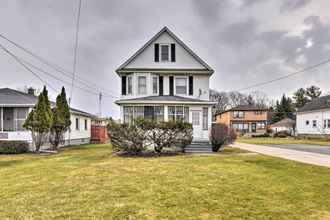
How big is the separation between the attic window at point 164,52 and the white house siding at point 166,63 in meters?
0.33

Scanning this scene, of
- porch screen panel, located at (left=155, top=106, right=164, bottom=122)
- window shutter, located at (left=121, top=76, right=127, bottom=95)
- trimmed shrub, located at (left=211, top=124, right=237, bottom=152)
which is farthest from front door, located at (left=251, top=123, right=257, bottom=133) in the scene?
window shutter, located at (left=121, top=76, right=127, bottom=95)

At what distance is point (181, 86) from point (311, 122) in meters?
29.3

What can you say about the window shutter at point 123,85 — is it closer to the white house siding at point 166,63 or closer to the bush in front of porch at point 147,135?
the white house siding at point 166,63

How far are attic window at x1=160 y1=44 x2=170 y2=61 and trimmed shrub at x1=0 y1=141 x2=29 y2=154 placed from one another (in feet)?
39.2

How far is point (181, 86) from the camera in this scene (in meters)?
20.2

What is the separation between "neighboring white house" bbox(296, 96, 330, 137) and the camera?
35500mm

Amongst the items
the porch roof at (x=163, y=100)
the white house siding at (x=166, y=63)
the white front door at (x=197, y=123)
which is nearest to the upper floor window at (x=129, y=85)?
the white house siding at (x=166, y=63)

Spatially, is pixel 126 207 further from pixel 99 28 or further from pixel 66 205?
pixel 99 28

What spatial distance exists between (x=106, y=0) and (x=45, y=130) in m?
9.55

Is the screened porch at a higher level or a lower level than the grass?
higher

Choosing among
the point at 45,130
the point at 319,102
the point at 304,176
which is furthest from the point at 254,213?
the point at 319,102

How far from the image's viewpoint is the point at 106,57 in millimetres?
26344

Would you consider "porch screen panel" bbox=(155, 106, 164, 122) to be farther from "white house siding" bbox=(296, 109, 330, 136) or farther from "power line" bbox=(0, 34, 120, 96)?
"white house siding" bbox=(296, 109, 330, 136)

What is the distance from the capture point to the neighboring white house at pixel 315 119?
35500mm
